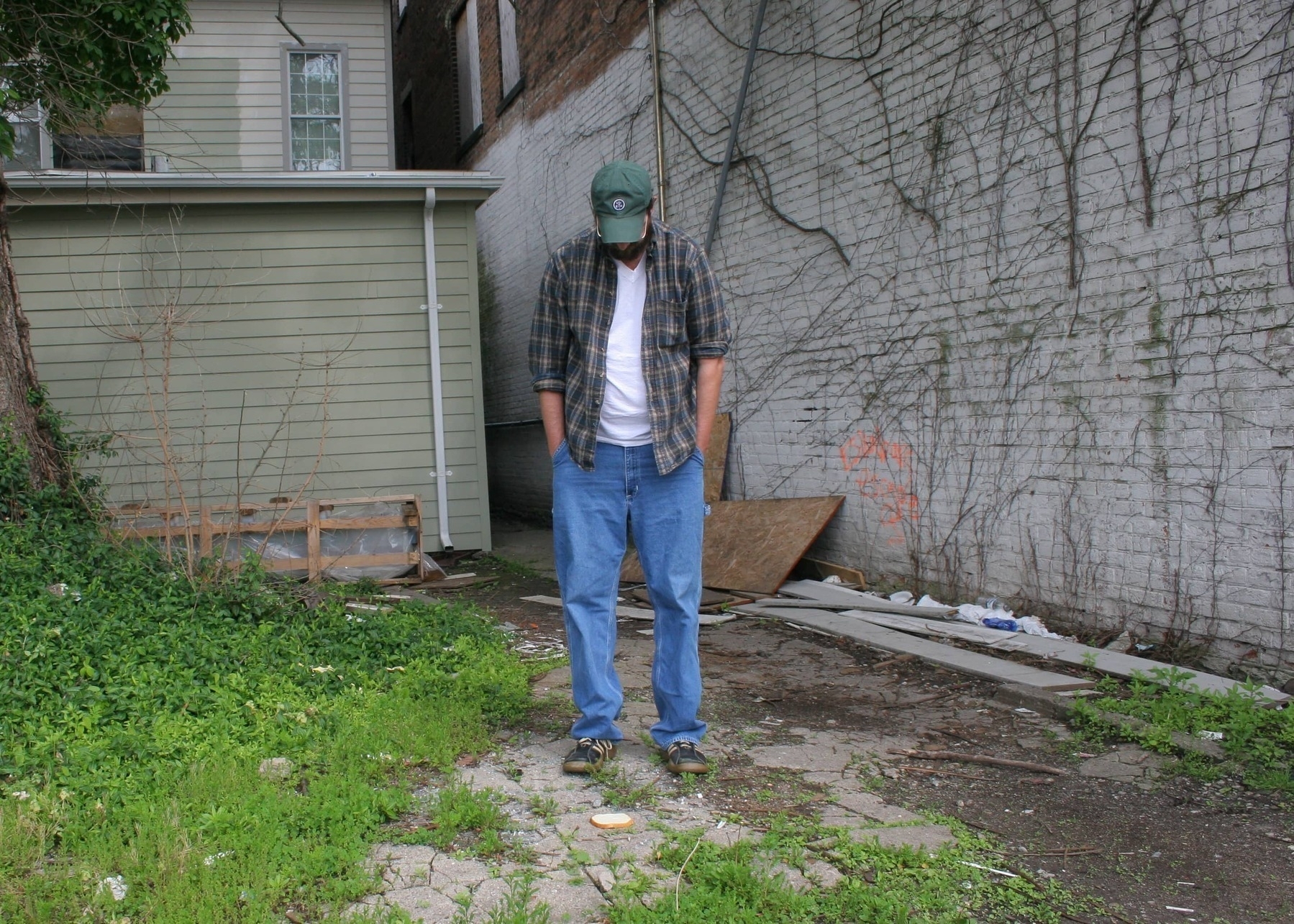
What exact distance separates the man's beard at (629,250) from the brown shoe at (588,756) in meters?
1.59

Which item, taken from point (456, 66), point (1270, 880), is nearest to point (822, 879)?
point (1270, 880)

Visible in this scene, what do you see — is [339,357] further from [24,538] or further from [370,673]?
[370,673]

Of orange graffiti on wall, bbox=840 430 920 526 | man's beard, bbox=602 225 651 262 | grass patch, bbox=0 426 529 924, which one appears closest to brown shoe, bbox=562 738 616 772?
grass patch, bbox=0 426 529 924

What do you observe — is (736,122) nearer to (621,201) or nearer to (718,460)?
(718,460)

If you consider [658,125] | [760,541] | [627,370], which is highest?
[658,125]

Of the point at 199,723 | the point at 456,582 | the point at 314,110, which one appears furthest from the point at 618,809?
the point at 314,110

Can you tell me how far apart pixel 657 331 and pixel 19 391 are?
4748mm

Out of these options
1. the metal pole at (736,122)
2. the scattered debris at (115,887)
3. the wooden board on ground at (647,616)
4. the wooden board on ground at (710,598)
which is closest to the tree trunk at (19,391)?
the wooden board on ground at (647,616)

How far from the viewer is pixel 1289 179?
4.29 meters

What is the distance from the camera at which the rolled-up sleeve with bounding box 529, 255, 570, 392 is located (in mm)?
3445

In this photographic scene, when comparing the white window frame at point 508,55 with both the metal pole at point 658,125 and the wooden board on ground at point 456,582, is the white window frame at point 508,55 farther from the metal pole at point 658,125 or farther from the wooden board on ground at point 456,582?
the wooden board on ground at point 456,582

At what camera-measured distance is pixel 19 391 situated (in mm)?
6168

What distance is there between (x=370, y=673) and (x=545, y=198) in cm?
911

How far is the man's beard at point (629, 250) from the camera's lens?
3291 mm
